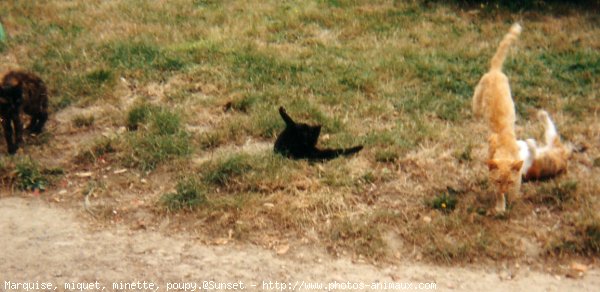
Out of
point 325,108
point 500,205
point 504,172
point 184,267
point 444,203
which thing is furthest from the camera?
point 325,108

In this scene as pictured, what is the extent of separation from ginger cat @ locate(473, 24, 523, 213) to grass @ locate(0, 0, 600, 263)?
0.88 ft

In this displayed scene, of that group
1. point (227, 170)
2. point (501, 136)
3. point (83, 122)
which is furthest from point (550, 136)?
point (83, 122)

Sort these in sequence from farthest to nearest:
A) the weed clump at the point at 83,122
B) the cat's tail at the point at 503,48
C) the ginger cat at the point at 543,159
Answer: the weed clump at the point at 83,122, the cat's tail at the point at 503,48, the ginger cat at the point at 543,159

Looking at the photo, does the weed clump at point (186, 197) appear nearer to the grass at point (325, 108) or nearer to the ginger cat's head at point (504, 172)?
the grass at point (325, 108)

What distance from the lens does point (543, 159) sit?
5.40 metres

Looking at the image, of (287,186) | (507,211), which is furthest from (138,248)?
(507,211)

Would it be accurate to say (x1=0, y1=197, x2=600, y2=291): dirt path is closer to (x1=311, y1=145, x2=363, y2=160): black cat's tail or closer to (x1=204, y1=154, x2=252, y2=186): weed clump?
(x1=204, y1=154, x2=252, y2=186): weed clump

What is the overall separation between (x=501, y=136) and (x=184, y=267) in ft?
8.23

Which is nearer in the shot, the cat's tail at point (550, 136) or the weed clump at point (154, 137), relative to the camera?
→ the cat's tail at point (550, 136)

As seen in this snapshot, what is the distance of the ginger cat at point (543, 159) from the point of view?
5352mm

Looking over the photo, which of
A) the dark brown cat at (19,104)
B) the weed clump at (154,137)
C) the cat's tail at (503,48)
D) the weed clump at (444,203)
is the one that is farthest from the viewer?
the dark brown cat at (19,104)

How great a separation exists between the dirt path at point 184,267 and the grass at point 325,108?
0.20m

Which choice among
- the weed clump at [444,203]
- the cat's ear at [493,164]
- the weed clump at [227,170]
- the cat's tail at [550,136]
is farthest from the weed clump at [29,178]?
the cat's tail at [550,136]

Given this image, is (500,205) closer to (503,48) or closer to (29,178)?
(503,48)
